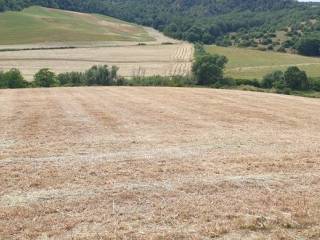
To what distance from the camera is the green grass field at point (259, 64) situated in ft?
348

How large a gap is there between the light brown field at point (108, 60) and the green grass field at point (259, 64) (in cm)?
1038

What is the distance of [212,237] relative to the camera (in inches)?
401

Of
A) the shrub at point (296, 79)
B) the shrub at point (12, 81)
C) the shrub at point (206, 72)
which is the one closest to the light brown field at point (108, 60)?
the shrub at point (206, 72)

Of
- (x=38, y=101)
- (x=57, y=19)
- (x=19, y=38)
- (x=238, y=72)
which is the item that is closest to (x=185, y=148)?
(x=38, y=101)

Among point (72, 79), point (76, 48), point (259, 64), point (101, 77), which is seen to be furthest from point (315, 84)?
point (76, 48)

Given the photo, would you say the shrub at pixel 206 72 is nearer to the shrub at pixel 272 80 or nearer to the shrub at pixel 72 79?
the shrub at pixel 272 80

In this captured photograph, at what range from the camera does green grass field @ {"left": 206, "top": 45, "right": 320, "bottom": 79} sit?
105938 mm

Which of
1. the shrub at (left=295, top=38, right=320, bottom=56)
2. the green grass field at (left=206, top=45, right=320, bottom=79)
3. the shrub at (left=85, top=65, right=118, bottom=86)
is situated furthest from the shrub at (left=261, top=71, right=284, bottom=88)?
the shrub at (left=295, top=38, right=320, bottom=56)

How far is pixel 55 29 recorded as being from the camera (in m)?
161

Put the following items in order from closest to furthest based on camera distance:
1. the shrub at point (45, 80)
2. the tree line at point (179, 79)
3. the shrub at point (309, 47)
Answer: the shrub at point (45, 80) → the tree line at point (179, 79) → the shrub at point (309, 47)

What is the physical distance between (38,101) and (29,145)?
20.1m

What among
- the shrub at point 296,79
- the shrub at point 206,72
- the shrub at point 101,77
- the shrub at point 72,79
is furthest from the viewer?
→ the shrub at point 206,72

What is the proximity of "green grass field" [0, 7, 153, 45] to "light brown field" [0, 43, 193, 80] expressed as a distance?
16.8m

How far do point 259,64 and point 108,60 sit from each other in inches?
1442
